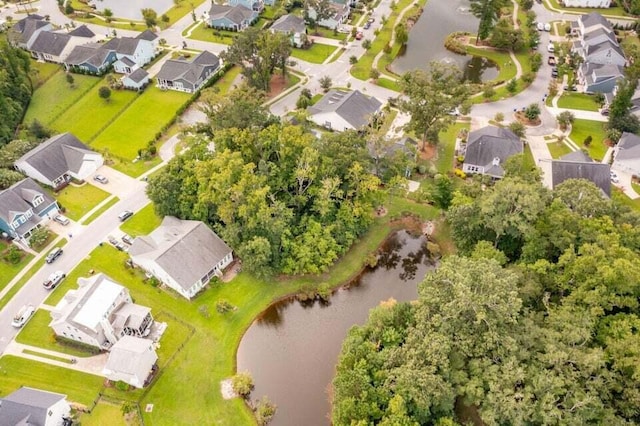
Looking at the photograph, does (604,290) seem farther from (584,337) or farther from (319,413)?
(319,413)

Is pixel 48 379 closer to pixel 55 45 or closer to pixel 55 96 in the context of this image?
pixel 55 96

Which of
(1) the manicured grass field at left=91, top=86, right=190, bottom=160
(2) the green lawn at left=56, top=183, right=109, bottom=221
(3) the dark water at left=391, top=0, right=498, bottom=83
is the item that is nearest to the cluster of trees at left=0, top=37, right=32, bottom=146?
(1) the manicured grass field at left=91, top=86, right=190, bottom=160

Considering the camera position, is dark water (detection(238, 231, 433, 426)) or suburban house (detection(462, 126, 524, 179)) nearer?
dark water (detection(238, 231, 433, 426))

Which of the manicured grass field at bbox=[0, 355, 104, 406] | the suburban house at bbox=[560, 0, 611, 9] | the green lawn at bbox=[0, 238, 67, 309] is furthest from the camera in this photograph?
the suburban house at bbox=[560, 0, 611, 9]

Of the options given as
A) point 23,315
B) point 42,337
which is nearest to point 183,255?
point 42,337

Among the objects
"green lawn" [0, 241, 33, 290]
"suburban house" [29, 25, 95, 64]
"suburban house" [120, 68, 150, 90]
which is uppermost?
"suburban house" [29, 25, 95, 64]

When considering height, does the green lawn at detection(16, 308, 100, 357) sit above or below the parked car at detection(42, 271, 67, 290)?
below

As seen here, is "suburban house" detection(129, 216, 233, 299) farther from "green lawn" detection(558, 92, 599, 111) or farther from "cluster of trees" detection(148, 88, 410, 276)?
"green lawn" detection(558, 92, 599, 111)

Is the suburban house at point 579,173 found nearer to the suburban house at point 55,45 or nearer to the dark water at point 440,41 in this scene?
the dark water at point 440,41

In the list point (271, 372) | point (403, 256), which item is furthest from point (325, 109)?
point (271, 372)
